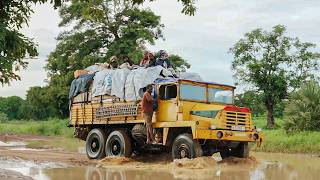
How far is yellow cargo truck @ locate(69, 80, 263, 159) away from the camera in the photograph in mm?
14133

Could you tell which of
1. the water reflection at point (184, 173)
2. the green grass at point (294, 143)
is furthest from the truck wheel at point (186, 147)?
the green grass at point (294, 143)

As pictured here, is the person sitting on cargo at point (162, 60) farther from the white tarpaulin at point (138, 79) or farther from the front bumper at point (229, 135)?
the front bumper at point (229, 135)

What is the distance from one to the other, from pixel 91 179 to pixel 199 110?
13.6 feet

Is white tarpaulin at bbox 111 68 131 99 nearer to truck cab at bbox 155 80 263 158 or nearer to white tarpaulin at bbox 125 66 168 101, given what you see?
white tarpaulin at bbox 125 66 168 101

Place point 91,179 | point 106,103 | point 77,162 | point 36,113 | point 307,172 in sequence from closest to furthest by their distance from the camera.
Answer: point 91,179
point 307,172
point 77,162
point 106,103
point 36,113

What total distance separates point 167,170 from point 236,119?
242 cm

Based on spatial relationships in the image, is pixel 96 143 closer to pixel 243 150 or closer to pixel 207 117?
pixel 207 117

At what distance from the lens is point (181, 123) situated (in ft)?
47.0

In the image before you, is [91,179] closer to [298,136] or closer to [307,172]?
[307,172]

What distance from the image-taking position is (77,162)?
616 inches

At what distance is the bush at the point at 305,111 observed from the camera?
23078 mm

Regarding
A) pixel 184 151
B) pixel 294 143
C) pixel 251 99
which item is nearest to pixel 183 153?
pixel 184 151

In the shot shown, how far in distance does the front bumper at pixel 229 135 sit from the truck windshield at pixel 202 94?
4.65 feet

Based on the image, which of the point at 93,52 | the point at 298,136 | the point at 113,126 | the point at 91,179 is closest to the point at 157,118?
the point at 113,126
